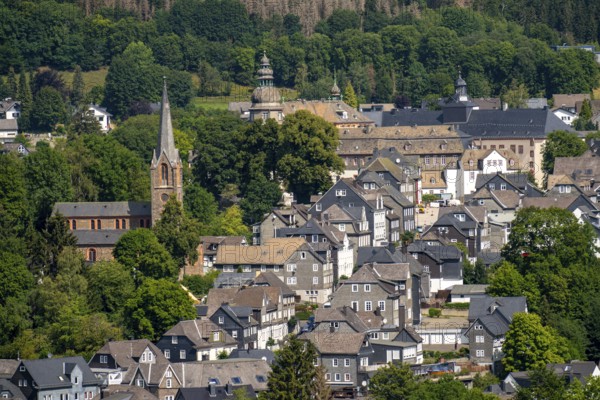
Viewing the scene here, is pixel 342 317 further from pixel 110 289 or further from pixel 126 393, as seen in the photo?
pixel 110 289

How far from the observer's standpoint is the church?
106938mm

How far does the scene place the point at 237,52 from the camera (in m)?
168

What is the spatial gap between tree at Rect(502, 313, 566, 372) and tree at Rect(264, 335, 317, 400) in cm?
993

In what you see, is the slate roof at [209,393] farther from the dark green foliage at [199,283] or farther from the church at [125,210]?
the church at [125,210]

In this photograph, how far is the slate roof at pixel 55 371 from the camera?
289 ft

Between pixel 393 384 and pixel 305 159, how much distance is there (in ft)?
102

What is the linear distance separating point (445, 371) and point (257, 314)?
9591 millimetres

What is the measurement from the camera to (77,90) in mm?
156125

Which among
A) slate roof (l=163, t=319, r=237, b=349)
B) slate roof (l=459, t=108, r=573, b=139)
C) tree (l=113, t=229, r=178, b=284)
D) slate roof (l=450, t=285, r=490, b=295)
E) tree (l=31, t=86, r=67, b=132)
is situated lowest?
slate roof (l=163, t=319, r=237, b=349)

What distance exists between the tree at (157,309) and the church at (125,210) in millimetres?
10522

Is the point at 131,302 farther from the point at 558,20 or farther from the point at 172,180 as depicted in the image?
the point at 558,20

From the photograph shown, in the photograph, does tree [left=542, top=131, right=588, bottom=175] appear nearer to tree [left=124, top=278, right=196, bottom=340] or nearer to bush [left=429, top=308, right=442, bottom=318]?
bush [left=429, top=308, right=442, bottom=318]

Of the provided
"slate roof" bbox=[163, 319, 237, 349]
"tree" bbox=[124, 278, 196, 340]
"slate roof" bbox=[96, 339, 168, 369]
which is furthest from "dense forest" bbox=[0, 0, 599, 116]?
"slate roof" bbox=[96, 339, 168, 369]

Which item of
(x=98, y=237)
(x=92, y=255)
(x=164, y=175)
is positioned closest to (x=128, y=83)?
(x=164, y=175)
